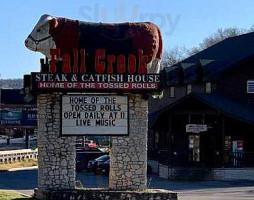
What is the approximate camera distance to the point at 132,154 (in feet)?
76.0

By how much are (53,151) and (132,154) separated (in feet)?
9.68

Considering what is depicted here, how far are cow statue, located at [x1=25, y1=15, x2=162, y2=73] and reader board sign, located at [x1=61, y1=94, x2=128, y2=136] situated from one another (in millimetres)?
1748

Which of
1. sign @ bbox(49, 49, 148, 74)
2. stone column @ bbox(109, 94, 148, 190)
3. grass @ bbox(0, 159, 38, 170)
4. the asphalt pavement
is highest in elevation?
sign @ bbox(49, 49, 148, 74)

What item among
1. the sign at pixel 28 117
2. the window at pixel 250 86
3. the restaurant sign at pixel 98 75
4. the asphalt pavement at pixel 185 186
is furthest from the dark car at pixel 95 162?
the restaurant sign at pixel 98 75

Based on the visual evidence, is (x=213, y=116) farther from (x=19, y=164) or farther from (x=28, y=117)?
(x=28, y=117)

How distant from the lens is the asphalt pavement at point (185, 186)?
2855 cm

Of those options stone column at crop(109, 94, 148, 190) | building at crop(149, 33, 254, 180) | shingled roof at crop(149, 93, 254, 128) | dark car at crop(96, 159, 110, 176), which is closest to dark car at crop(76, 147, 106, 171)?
building at crop(149, 33, 254, 180)

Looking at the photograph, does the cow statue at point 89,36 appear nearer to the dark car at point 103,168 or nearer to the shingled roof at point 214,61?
the dark car at point 103,168

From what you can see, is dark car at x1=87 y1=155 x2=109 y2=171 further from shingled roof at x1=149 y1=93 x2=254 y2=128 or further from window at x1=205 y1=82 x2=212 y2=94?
window at x1=205 y1=82 x2=212 y2=94

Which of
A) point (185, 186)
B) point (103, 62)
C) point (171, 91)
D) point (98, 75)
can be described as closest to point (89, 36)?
point (103, 62)

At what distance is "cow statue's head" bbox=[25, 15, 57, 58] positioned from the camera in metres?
23.1

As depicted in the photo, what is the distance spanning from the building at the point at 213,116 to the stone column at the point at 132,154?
1495 centimetres

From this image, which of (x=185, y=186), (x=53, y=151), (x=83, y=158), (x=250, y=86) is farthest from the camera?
Result: (x=83, y=158)

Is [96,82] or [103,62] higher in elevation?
[103,62]
